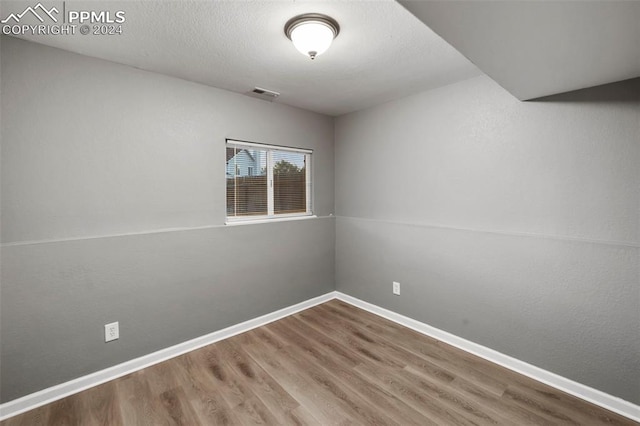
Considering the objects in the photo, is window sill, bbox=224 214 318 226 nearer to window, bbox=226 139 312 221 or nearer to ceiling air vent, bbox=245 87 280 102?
window, bbox=226 139 312 221

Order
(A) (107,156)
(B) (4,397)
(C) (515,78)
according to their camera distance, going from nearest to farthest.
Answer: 1. (C) (515,78)
2. (B) (4,397)
3. (A) (107,156)

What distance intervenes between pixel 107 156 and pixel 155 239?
0.74 meters

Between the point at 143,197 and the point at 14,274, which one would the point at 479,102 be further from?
the point at 14,274

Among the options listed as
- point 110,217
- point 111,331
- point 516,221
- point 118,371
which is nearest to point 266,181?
point 110,217

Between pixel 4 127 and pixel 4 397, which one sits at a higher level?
pixel 4 127

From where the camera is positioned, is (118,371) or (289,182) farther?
(289,182)

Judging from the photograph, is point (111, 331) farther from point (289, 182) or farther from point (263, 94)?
point (263, 94)

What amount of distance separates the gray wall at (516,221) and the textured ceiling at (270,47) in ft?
1.72

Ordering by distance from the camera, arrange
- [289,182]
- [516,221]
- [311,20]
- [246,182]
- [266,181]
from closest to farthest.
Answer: [311,20], [516,221], [246,182], [266,181], [289,182]

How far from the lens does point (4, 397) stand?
6.11 ft

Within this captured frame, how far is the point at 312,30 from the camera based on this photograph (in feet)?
5.59

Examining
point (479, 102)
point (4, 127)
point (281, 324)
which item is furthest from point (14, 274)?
point (479, 102)

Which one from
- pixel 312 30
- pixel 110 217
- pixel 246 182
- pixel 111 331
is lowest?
pixel 111 331

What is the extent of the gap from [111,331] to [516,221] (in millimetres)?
3369
